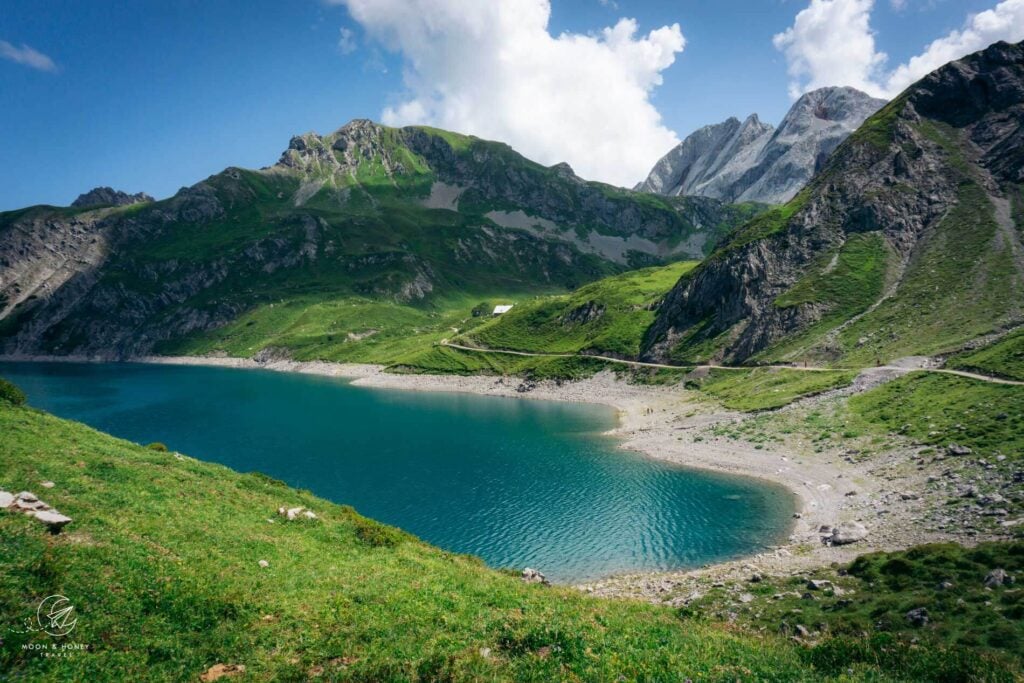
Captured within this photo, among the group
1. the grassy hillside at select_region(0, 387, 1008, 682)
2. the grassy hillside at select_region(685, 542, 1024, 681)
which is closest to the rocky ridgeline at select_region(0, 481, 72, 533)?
the grassy hillside at select_region(0, 387, 1008, 682)

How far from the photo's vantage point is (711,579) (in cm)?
4066

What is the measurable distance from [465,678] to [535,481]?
62.1 m

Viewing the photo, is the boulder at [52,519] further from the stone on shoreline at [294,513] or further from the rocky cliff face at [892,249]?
the rocky cliff face at [892,249]

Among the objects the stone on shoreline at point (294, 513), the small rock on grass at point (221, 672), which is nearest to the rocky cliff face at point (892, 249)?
the stone on shoreline at point (294, 513)

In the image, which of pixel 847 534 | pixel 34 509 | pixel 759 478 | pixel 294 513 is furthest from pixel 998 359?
pixel 34 509

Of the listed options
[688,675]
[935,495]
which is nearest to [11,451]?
[688,675]

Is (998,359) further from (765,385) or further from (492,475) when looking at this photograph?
(492,475)

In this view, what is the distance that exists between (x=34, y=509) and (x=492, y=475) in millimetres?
63074

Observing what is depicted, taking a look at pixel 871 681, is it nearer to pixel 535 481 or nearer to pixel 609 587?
pixel 609 587

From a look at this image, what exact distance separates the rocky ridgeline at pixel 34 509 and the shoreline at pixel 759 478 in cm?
3535

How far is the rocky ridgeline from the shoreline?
3535 cm

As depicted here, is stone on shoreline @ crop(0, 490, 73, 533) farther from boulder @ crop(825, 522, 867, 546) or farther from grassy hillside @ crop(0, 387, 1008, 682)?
boulder @ crop(825, 522, 867, 546)

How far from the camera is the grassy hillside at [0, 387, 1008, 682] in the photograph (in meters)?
14.7

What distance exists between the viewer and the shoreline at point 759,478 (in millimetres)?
42125
